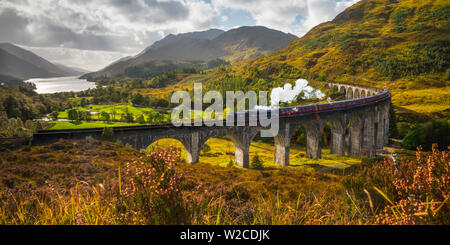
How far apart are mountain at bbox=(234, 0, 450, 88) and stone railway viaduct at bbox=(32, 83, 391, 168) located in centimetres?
5696

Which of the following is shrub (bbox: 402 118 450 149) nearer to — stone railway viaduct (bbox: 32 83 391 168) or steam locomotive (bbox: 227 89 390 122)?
stone railway viaduct (bbox: 32 83 391 168)

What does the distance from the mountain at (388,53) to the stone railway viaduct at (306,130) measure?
187ft

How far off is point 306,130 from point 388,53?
106m

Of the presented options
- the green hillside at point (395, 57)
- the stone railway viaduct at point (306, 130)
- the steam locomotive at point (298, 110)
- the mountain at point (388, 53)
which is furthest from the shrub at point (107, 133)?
the mountain at point (388, 53)

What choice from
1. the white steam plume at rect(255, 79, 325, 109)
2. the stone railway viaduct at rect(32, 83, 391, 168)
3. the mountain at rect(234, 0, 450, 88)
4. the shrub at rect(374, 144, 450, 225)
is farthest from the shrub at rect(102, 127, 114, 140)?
the mountain at rect(234, 0, 450, 88)

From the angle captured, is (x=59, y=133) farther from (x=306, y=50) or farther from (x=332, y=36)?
(x=332, y=36)

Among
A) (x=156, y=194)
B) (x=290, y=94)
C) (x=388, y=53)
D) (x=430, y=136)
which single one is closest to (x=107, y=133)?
(x=156, y=194)

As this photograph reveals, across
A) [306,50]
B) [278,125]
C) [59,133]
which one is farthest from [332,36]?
[59,133]

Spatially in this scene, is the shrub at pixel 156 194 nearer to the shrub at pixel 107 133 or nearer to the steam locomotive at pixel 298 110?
the shrub at pixel 107 133

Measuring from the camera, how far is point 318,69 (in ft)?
414

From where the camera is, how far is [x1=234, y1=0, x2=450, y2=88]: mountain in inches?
3853

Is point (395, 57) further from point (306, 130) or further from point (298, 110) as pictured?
point (298, 110)

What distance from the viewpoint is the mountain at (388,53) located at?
9788cm

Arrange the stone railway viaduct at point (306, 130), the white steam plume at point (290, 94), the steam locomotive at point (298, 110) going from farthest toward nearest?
the white steam plume at point (290, 94) < the steam locomotive at point (298, 110) < the stone railway viaduct at point (306, 130)
